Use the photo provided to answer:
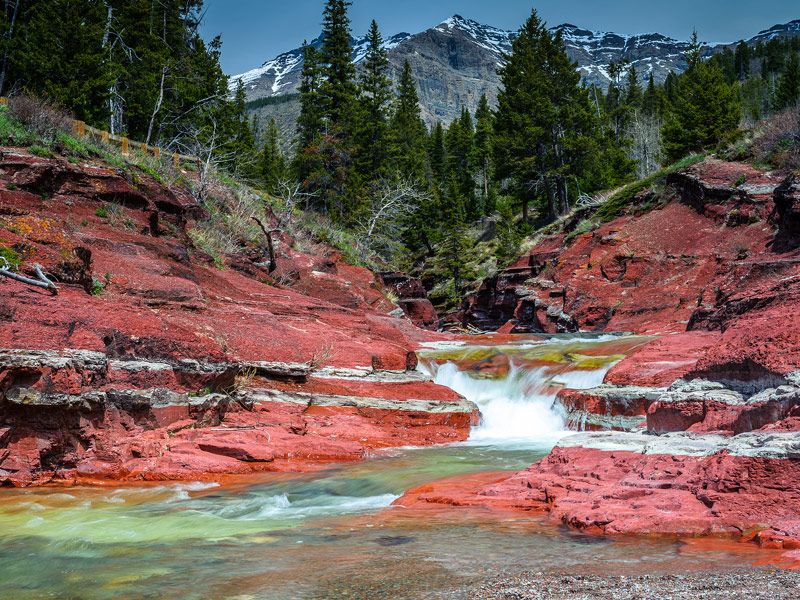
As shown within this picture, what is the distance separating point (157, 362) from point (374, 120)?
136ft

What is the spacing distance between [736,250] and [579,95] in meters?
27.0

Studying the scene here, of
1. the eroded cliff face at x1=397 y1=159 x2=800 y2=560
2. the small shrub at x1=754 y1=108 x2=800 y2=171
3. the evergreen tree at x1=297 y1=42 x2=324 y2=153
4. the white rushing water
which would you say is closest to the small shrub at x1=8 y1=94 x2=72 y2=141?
the white rushing water

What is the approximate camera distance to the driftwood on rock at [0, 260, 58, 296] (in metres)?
8.80

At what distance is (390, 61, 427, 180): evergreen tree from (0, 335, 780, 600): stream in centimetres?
3753

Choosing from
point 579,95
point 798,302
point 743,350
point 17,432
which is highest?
point 579,95

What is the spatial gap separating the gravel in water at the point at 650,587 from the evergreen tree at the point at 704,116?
1295 inches

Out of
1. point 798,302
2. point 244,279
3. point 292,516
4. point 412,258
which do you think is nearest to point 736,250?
point 798,302

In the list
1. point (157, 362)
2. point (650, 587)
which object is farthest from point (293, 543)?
point (157, 362)

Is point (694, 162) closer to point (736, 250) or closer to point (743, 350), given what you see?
point (736, 250)

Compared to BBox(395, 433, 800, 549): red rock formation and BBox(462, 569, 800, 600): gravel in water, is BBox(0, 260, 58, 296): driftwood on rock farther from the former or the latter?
BBox(462, 569, 800, 600): gravel in water

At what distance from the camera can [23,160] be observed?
14.5 metres

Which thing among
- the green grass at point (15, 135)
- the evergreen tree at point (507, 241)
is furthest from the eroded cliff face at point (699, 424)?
the evergreen tree at point (507, 241)

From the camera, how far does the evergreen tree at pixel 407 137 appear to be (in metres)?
51.2

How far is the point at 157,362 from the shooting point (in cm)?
952
